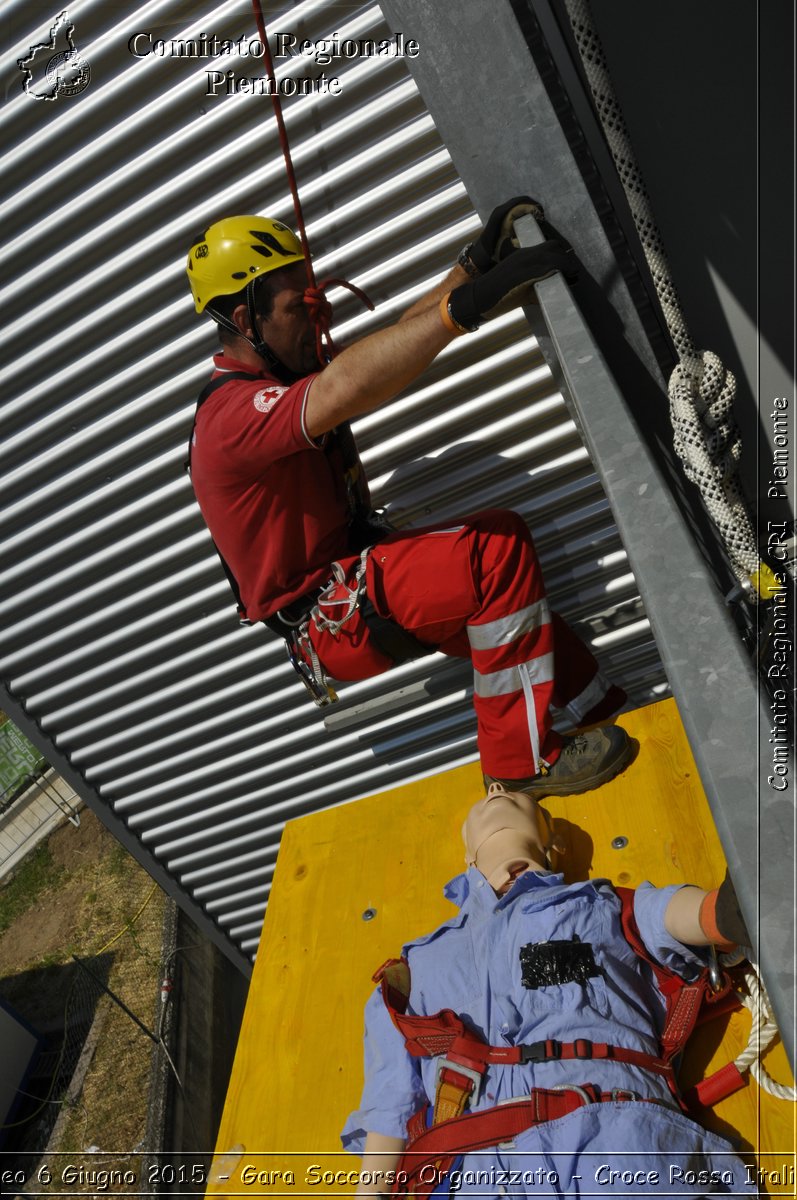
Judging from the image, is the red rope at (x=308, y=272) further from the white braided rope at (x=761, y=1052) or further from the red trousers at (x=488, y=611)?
the white braided rope at (x=761, y=1052)

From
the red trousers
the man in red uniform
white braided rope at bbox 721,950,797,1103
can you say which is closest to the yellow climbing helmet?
the man in red uniform

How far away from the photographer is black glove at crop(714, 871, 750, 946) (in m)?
2.41

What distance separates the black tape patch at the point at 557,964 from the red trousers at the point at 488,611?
1038mm

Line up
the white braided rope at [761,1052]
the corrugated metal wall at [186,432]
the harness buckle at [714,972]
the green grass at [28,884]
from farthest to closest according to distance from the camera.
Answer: the green grass at [28,884], the corrugated metal wall at [186,432], the harness buckle at [714,972], the white braided rope at [761,1052]

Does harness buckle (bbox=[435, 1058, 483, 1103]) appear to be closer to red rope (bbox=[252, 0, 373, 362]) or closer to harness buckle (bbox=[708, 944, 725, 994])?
harness buckle (bbox=[708, 944, 725, 994])

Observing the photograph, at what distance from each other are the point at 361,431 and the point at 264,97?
1.39 m

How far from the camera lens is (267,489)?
11.8 ft

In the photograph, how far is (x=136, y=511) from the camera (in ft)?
15.9

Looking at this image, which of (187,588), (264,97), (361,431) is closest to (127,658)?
(187,588)

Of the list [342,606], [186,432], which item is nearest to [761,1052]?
[342,606]

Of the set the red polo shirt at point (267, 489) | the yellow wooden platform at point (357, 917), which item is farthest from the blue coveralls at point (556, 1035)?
the red polo shirt at point (267, 489)

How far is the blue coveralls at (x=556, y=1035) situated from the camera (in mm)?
2273

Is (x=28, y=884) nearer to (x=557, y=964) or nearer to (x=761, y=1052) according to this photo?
(x=557, y=964)

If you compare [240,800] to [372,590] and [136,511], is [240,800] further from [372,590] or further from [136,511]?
[372,590]
